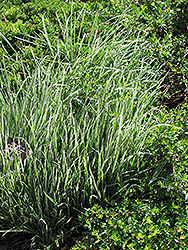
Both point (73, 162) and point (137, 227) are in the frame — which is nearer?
point (137, 227)

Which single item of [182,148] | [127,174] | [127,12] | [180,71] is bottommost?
[127,174]

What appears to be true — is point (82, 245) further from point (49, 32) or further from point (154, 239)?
point (49, 32)

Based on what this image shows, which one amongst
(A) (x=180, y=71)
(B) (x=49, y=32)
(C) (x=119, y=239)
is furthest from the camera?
(B) (x=49, y=32)

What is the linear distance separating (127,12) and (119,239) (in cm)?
270

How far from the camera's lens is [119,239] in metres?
1.78

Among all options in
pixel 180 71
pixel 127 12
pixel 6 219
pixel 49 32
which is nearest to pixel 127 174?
pixel 6 219

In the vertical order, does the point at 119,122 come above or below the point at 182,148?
above

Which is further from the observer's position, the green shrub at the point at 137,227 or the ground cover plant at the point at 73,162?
the ground cover plant at the point at 73,162

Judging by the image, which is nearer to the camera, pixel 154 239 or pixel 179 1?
pixel 154 239

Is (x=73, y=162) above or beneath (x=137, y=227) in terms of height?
above

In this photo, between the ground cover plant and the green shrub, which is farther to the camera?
the ground cover plant

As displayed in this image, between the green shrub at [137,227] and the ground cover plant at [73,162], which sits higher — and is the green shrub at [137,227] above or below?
below

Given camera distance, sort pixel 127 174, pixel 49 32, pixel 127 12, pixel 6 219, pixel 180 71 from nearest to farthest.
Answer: pixel 6 219
pixel 127 174
pixel 180 71
pixel 49 32
pixel 127 12

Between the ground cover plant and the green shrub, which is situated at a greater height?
the ground cover plant
